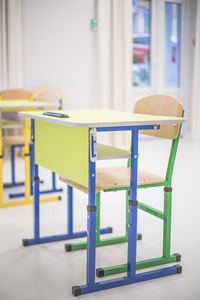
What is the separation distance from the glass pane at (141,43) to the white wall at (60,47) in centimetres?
108

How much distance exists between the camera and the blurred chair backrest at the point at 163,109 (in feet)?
6.10

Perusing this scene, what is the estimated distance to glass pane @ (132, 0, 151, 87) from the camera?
20.6 ft

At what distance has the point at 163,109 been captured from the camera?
1.99m

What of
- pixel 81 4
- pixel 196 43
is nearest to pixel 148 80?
pixel 196 43

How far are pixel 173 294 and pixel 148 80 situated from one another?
17.1 feet

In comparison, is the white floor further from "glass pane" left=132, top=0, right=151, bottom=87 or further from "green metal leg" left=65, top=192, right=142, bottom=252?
"glass pane" left=132, top=0, right=151, bottom=87

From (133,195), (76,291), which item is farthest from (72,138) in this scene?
(76,291)

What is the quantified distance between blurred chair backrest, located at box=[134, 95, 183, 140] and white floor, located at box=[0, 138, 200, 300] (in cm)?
62

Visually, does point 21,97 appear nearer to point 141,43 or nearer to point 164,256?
point 141,43

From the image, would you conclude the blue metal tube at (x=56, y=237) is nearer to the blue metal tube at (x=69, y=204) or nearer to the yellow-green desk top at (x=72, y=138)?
the blue metal tube at (x=69, y=204)

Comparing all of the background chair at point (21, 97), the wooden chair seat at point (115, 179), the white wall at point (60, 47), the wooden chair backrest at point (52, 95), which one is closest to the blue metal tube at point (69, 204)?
the wooden chair seat at point (115, 179)

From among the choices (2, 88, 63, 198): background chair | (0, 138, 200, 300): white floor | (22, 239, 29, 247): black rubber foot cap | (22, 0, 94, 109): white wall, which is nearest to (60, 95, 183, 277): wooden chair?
(0, 138, 200, 300): white floor

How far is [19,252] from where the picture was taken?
6.83 feet

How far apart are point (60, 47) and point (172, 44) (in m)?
2.25
